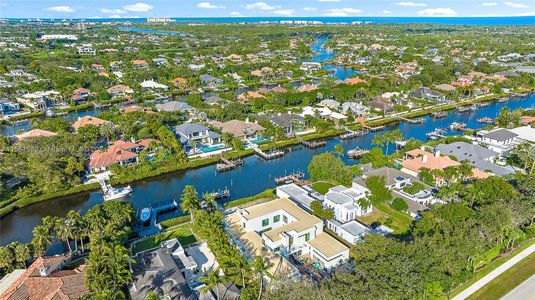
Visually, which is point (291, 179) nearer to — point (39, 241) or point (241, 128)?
point (241, 128)

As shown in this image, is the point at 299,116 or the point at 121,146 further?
the point at 299,116

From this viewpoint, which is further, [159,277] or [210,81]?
[210,81]

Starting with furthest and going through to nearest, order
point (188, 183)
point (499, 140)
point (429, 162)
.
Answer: point (499, 140) → point (188, 183) → point (429, 162)

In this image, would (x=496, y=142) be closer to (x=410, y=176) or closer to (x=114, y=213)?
(x=410, y=176)

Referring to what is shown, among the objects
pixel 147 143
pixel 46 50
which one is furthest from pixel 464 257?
pixel 46 50

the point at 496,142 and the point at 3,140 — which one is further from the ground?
the point at 3,140

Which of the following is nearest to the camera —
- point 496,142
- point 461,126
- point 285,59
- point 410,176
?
point 410,176

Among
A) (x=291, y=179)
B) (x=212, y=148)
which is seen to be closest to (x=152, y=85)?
(x=212, y=148)

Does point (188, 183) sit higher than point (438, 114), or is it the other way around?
point (438, 114)

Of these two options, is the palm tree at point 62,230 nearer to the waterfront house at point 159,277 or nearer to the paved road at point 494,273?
the waterfront house at point 159,277
